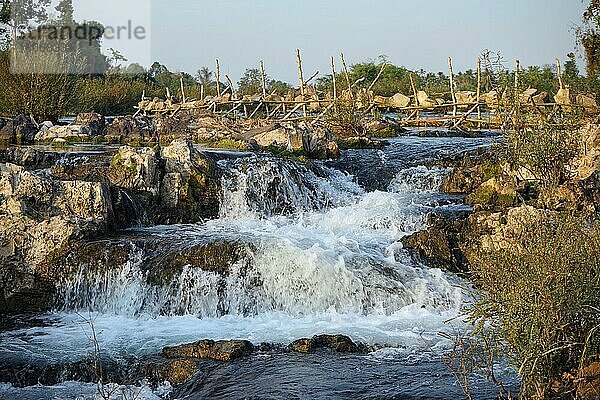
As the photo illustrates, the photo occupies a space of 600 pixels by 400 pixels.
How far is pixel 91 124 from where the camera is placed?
18422 millimetres

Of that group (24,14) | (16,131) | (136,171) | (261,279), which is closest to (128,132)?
(16,131)

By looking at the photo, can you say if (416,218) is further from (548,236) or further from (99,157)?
(548,236)

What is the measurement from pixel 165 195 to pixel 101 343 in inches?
170

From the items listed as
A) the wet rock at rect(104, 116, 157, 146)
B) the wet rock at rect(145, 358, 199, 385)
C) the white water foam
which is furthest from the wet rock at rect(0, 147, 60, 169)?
the wet rock at rect(145, 358, 199, 385)

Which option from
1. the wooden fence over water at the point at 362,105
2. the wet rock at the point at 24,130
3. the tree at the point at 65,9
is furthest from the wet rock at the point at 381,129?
the tree at the point at 65,9

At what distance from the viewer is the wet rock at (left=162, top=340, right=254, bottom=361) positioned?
678 centimetres

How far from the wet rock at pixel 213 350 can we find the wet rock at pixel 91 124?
11500mm

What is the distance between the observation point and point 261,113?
1035 inches

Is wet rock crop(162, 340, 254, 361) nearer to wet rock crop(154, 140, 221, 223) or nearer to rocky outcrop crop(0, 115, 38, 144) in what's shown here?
wet rock crop(154, 140, 221, 223)

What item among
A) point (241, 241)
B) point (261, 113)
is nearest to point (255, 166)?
point (241, 241)

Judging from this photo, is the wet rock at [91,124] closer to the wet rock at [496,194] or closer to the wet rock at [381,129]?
the wet rock at [381,129]

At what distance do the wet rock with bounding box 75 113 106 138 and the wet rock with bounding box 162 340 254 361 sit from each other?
1150 centimetres

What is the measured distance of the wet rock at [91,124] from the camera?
17.6 m

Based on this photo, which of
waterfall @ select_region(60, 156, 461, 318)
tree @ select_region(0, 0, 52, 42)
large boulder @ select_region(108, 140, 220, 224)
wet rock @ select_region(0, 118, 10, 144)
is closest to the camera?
waterfall @ select_region(60, 156, 461, 318)
